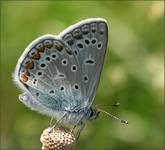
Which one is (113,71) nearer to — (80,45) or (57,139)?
(80,45)

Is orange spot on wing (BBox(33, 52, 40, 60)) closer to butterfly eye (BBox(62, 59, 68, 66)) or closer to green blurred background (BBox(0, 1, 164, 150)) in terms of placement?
butterfly eye (BBox(62, 59, 68, 66))

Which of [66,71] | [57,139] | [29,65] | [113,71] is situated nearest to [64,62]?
[66,71]

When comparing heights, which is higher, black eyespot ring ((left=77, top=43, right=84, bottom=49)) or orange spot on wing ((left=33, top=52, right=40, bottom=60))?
black eyespot ring ((left=77, top=43, right=84, bottom=49))

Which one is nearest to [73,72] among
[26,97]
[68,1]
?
[26,97]

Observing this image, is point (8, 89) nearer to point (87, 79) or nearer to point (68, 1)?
point (68, 1)

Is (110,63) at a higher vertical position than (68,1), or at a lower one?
lower

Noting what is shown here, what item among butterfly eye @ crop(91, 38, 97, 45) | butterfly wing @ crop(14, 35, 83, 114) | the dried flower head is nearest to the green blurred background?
butterfly wing @ crop(14, 35, 83, 114)
